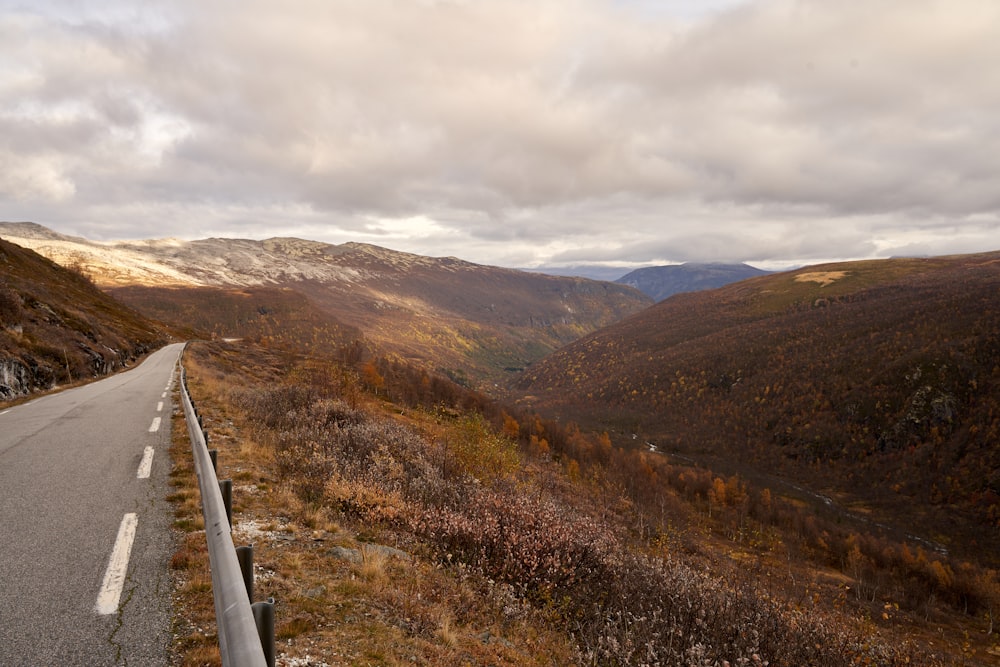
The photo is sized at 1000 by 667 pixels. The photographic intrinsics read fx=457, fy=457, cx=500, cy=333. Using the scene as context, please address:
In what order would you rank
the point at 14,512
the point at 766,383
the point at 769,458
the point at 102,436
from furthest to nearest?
1. the point at 766,383
2. the point at 769,458
3. the point at 102,436
4. the point at 14,512

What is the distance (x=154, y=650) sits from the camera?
412cm

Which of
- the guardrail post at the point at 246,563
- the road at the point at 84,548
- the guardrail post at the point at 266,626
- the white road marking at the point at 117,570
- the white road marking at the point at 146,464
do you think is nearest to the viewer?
the guardrail post at the point at 266,626

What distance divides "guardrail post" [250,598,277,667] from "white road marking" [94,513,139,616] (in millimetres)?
3043

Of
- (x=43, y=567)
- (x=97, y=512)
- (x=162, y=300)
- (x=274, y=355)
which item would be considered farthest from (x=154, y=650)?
(x=162, y=300)

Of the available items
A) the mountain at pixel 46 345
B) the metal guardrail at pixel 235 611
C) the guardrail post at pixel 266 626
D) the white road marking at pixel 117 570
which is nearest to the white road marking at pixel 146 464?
the white road marking at pixel 117 570

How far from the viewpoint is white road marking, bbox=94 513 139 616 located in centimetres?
476

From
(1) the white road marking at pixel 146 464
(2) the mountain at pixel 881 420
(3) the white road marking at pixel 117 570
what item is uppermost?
(3) the white road marking at pixel 117 570

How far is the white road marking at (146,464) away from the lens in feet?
30.4

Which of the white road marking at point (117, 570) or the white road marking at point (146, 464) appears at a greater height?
the white road marking at point (117, 570)

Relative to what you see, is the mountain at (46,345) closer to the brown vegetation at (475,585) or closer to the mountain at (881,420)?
the brown vegetation at (475,585)

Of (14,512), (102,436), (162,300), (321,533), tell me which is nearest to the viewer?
(14,512)

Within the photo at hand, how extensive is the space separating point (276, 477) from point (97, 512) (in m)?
3.48

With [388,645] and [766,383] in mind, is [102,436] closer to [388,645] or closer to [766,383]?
[388,645]

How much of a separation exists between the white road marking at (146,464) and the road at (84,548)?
22mm
